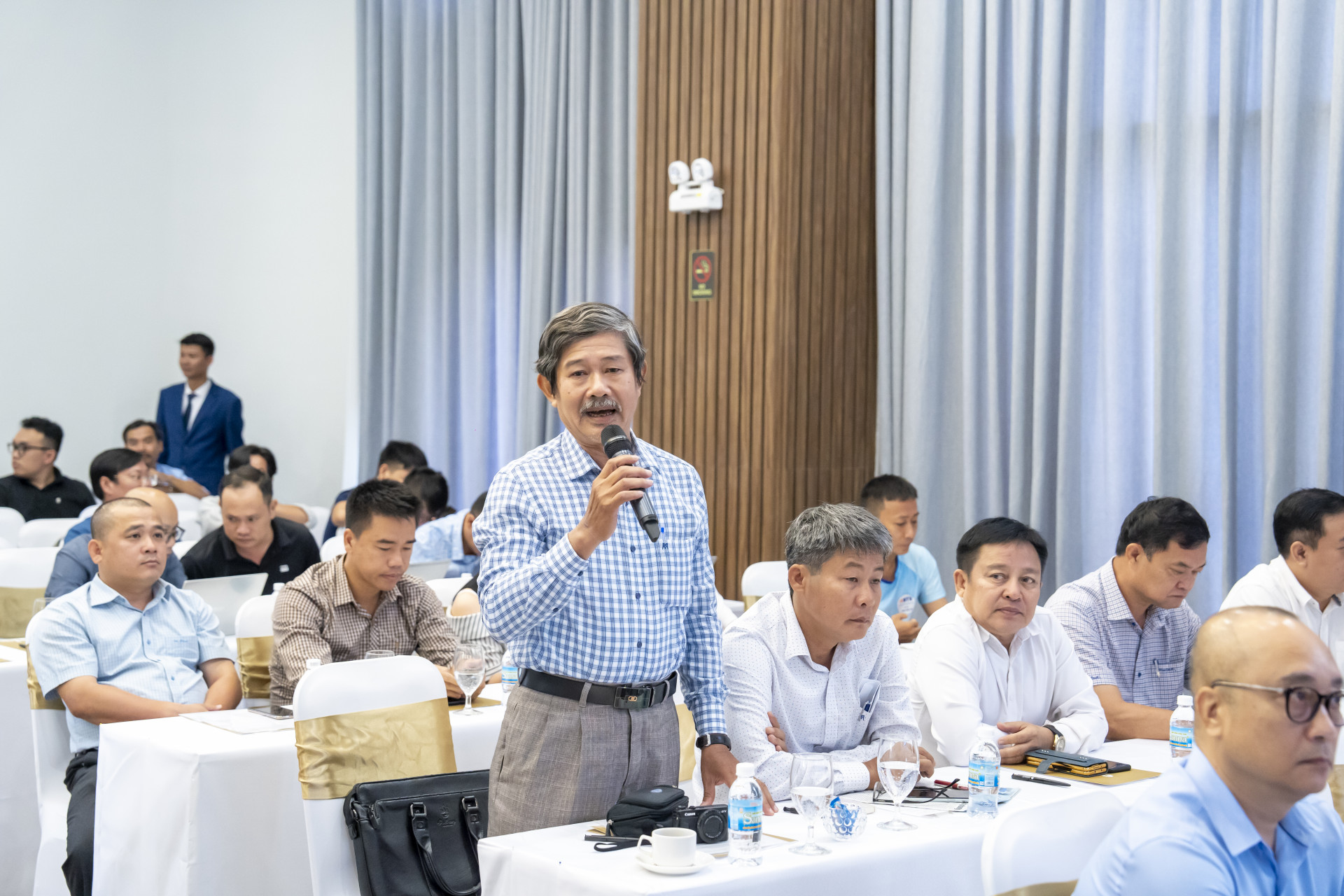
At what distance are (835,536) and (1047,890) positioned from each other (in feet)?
3.30

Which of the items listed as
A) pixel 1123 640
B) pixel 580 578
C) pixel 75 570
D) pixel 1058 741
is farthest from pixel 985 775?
pixel 75 570

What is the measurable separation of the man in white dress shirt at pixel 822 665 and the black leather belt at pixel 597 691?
52 cm

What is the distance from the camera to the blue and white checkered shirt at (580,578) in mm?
2150

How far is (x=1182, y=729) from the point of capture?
3.19 meters

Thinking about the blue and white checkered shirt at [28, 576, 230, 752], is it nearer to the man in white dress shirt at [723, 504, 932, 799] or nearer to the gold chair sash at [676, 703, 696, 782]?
the gold chair sash at [676, 703, 696, 782]

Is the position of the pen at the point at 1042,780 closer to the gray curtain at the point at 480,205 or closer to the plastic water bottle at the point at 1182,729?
the plastic water bottle at the point at 1182,729

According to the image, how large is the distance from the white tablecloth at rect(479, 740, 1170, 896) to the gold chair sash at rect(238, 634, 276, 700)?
1.77m

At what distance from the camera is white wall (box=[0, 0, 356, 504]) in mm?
8523

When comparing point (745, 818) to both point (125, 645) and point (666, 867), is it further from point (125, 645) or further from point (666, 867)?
point (125, 645)

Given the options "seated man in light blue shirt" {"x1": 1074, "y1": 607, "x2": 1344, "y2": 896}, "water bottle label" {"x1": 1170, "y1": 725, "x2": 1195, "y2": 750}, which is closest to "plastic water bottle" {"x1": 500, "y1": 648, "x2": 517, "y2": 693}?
"water bottle label" {"x1": 1170, "y1": 725, "x2": 1195, "y2": 750}

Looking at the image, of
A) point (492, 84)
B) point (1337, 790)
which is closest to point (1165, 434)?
point (1337, 790)

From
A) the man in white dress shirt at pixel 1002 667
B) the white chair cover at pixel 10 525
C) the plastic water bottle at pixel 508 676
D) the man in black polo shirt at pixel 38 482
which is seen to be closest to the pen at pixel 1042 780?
the man in white dress shirt at pixel 1002 667

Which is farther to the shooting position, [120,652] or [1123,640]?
[1123,640]

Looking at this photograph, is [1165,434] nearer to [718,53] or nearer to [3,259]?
[718,53]
